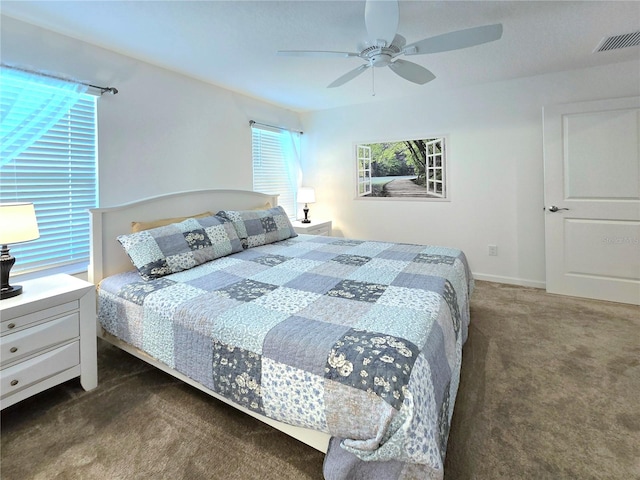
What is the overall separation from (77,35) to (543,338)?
13.5 ft

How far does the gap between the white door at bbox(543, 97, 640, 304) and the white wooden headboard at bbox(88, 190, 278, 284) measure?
3.41m

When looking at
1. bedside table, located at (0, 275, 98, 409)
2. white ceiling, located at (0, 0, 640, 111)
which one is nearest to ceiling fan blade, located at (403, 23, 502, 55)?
white ceiling, located at (0, 0, 640, 111)

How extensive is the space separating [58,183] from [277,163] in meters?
2.59

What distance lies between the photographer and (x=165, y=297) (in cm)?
177

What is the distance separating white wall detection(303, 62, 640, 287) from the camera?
10.9 feet

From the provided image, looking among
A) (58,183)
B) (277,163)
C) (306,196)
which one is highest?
(277,163)

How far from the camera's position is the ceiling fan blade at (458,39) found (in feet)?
5.46

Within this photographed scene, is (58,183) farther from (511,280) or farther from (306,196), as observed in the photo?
(511,280)

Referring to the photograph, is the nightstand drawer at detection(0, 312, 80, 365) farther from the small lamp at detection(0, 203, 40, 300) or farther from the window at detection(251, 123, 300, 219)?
the window at detection(251, 123, 300, 219)

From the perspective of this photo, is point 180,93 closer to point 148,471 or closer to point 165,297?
point 165,297

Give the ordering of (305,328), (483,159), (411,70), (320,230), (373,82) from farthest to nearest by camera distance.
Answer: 1. (320,230)
2. (483,159)
3. (373,82)
4. (411,70)
5. (305,328)

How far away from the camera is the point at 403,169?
4.16m

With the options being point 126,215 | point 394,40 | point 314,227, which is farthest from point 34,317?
point 314,227

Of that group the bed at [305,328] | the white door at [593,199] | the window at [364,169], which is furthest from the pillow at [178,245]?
the white door at [593,199]
